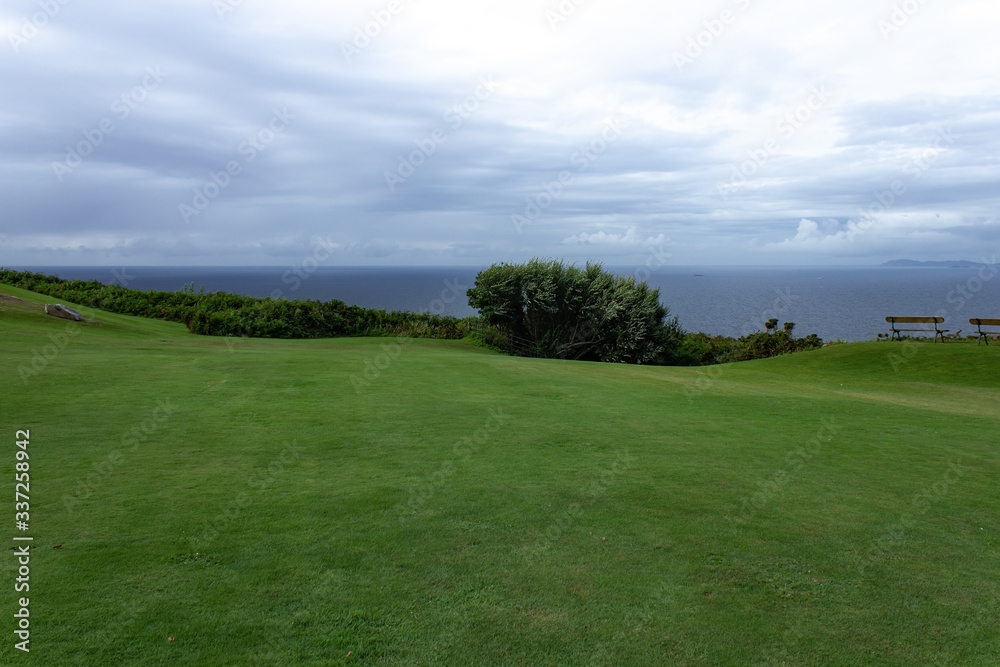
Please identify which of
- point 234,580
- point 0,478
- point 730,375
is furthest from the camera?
point 730,375

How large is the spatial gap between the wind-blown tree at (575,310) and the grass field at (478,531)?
19.5 meters

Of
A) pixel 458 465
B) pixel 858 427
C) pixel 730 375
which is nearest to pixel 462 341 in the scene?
pixel 730 375

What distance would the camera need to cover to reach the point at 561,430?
8.89m

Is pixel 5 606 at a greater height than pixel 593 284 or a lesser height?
lesser

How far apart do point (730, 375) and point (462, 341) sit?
13.5 metres

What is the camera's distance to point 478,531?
5.24 meters

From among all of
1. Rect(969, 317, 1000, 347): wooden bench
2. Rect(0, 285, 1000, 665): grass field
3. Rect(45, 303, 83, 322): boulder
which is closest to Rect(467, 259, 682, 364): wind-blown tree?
Rect(969, 317, 1000, 347): wooden bench

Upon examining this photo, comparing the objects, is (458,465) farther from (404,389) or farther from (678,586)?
(404,389)

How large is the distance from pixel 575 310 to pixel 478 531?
1055 inches

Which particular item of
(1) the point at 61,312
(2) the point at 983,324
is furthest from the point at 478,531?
(2) the point at 983,324

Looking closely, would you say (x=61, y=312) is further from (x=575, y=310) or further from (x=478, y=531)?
(x=575, y=310)

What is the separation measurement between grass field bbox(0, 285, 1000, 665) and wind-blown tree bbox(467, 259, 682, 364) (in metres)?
19.5

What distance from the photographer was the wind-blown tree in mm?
30062

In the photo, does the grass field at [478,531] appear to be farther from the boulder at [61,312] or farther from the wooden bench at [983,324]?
the wooden bench at [983,324]
